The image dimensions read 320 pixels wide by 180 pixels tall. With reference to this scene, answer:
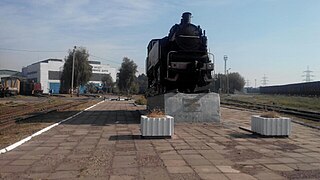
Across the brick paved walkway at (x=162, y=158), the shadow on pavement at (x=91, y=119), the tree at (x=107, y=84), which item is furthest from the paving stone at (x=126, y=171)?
the tree at (x=107, y=84)

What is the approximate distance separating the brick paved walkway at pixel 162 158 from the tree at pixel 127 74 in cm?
8136

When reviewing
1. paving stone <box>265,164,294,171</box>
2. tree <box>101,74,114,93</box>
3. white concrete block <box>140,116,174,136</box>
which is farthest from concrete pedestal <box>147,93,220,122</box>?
tree <box>101,74,114,93</box>

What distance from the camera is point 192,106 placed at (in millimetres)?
17516

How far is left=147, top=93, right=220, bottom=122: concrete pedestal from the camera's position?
56.9 ft

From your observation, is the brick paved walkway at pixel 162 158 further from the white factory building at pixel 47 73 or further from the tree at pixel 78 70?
the white factory building at pixel 47 73

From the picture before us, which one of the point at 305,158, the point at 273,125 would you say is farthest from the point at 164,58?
the point at 305,158

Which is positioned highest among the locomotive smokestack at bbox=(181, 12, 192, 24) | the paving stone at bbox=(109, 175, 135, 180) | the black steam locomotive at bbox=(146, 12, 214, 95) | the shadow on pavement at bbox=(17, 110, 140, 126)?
the locomotive smokestack at bbox=(181, 12, 192, 24)

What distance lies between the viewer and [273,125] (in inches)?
485

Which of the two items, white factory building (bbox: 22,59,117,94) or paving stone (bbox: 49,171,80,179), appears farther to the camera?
white factory building (bbox: 22,59,117,94)

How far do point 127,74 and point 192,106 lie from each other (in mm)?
76863

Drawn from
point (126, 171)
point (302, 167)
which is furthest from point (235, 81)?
point (126, 171)

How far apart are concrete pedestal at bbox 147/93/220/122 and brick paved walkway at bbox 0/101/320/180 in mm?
4885

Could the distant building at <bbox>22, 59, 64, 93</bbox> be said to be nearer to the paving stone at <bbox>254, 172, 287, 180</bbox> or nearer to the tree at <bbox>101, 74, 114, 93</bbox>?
the tree at <bbox>101, 74, 114, 93</bbox>

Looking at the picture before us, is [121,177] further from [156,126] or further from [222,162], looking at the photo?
[156,126]
